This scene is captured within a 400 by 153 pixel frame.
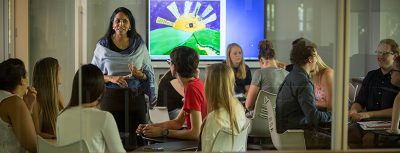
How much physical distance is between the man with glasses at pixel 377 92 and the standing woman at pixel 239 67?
0.85m

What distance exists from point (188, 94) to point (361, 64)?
133 cm

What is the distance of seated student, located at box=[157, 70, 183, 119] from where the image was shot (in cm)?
480

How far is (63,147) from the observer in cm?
466

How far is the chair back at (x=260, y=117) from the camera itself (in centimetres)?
483

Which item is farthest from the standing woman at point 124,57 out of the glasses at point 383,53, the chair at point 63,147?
the glasses at point 383,53

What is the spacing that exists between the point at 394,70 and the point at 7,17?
9.80ft

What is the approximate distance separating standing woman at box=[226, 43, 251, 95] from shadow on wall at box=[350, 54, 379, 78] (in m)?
0.80

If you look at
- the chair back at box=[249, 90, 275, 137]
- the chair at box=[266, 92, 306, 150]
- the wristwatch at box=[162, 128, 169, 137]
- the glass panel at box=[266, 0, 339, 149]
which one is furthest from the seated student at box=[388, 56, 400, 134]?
the wristwatch at box=[162, 128, 169, 137]

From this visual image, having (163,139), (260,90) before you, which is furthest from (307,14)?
(163,139)

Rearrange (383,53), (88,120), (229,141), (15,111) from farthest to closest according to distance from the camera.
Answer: (383,53)
(229,141)
(88,120)
(15,111)

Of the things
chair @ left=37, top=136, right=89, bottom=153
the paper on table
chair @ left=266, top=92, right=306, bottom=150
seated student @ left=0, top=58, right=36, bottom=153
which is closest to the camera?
seated student @ left=0, top=58, right=36, bottom=153

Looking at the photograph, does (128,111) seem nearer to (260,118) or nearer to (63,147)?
(63,147)

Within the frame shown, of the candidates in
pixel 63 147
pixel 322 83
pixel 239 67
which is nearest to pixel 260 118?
pixel 239 67

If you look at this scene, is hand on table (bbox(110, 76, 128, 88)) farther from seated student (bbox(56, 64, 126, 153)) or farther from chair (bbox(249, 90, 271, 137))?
chair (bbox(249, 90, 271, 137))
